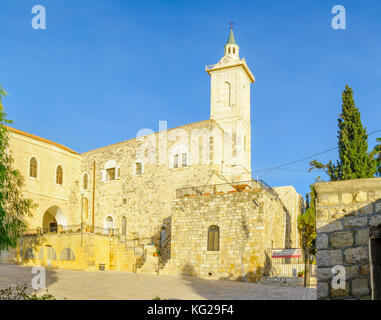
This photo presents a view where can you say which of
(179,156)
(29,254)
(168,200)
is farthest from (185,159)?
(29,254)

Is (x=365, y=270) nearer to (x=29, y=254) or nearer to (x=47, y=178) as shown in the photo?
(x=29, y=254)

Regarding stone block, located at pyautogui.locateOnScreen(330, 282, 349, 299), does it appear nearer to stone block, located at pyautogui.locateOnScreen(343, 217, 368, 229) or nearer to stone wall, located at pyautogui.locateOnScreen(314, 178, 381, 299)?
stone wall, located at pyautogui.locateOnScreen(314, 178, 381, 299)

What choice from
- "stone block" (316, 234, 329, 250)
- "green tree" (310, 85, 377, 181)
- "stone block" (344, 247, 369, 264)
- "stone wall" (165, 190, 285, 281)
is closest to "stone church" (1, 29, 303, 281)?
"stone wall" (165, 190, 285, 281)

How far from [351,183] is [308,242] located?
13.8m

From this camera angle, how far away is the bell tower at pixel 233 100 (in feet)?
108

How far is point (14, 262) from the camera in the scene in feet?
87.8

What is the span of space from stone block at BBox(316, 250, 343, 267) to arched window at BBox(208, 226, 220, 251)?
1639 centimetres

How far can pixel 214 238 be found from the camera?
22.8 m

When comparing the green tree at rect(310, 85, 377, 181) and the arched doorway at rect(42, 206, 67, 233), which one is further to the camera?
the arched doorway at rect(42, 206, 67, 233)

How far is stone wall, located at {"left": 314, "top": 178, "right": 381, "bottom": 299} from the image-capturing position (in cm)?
608

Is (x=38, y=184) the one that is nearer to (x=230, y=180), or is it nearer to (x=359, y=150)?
(x=230, y=180)

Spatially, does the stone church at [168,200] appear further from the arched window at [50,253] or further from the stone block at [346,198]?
the stone block at [346,198]
